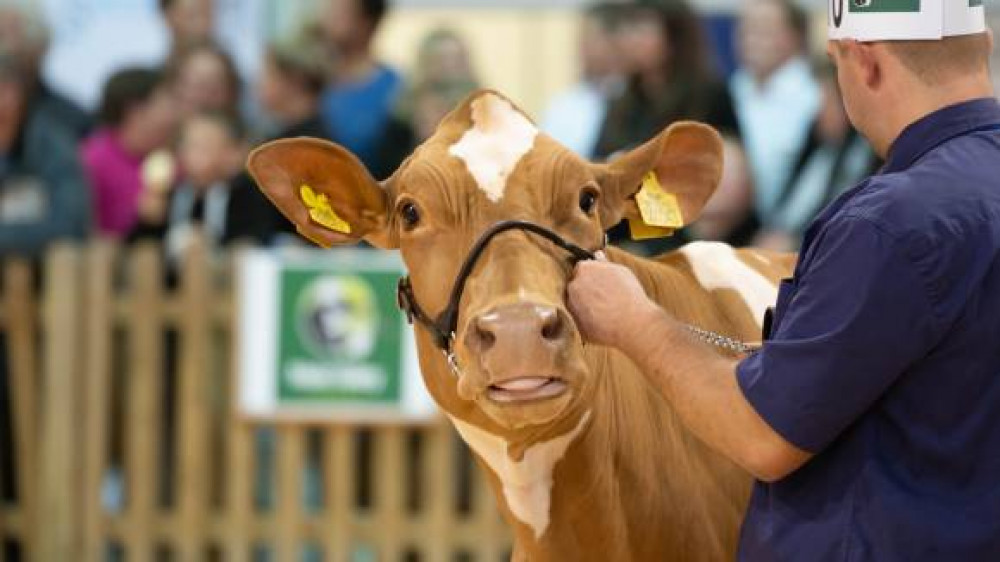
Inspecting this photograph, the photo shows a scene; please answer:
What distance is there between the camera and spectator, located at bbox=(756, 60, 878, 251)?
324 inches

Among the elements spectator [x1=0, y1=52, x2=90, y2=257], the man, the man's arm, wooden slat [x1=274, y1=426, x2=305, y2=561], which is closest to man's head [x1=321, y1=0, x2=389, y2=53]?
spectator [x1=0, y1=52, x2=90, y2=257]

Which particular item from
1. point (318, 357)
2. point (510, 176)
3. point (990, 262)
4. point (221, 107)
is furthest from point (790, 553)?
point (221, 107)

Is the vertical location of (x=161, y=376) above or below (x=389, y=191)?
below

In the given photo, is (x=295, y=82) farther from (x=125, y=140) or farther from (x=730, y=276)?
(x=730, y=276)

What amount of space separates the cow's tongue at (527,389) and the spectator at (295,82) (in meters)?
5.63

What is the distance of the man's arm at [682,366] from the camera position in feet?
11.3

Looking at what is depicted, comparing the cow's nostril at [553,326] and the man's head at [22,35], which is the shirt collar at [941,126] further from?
the man's head at [22,35]

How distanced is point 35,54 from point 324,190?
6130mm

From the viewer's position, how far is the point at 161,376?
8.58 meters

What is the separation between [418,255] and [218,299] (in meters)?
4.55

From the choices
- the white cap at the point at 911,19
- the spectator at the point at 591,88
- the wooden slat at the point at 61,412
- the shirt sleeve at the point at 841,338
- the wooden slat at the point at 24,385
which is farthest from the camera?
the spectator at the point at 591,88

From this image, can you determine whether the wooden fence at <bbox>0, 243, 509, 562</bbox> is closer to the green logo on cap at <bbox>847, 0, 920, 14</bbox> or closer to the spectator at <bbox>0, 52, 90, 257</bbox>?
the spectator at <bbox>0, 52, 90, 257</bbox>

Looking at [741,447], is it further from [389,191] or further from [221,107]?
[221,107]

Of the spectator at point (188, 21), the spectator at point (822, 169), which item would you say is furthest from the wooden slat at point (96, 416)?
the spectator at point (822, 169)
